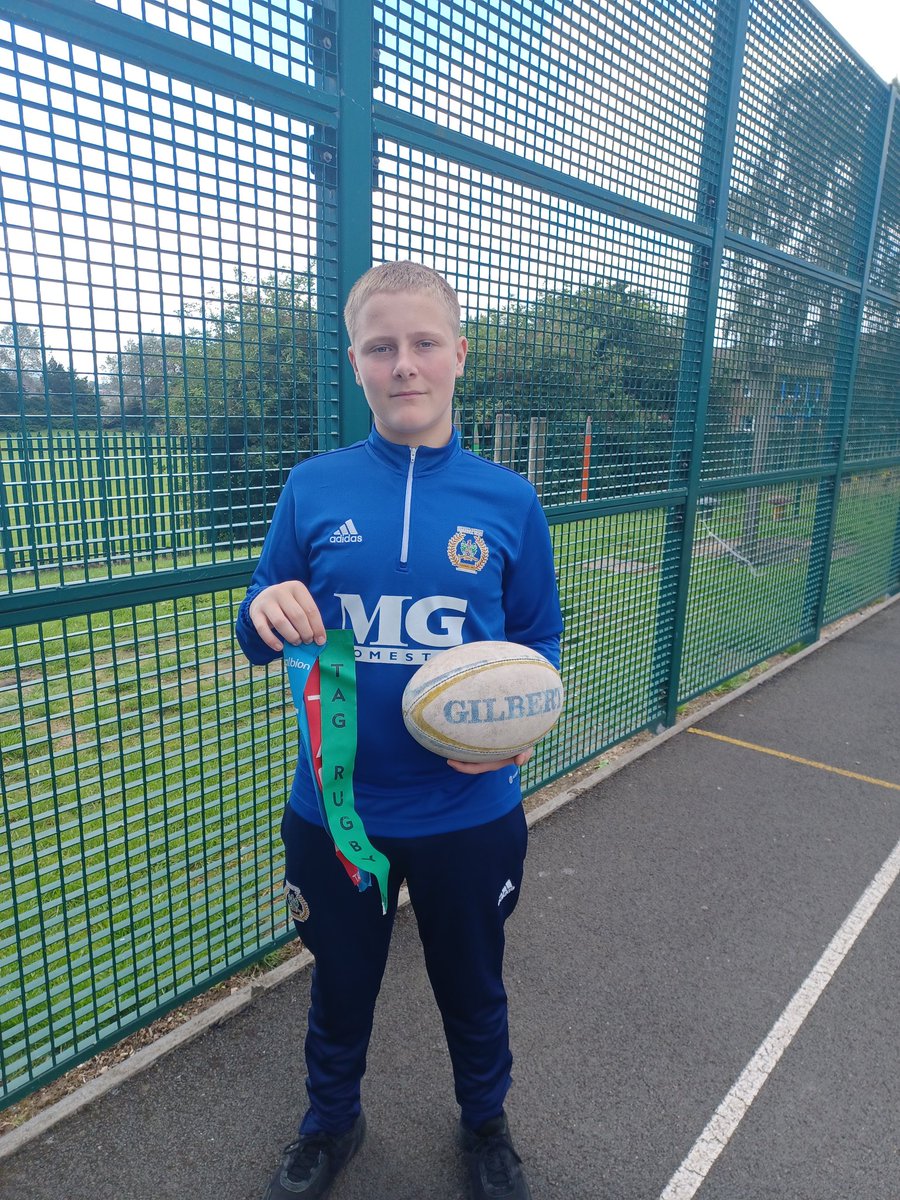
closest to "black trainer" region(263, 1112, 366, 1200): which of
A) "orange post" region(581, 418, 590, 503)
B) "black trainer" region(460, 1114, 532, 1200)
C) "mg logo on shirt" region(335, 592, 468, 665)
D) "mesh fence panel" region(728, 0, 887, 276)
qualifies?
"black trainer" region(460, 1114, 532, 1200)

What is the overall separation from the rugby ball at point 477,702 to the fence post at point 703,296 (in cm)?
346

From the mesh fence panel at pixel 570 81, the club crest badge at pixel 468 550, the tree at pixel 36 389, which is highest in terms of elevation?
the mesh fence panel at pixel 570 81

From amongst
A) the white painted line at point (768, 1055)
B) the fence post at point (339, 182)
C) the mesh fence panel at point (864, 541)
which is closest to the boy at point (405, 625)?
the white painted line at point (768, 1055)

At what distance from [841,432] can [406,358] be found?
6.66m

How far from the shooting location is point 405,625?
6.14 feet

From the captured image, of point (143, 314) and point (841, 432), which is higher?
point (143, 314)

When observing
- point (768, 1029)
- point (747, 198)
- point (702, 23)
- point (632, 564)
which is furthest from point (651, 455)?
point (768, 1029)

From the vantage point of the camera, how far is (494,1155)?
222cm

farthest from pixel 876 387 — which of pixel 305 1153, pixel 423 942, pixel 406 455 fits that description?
pixel 305 1153

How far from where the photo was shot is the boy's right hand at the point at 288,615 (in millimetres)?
1689

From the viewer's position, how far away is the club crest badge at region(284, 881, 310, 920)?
2078 mm

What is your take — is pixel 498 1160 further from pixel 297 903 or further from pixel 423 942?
pixel 297 903

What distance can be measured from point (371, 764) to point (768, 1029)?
6.49 feet

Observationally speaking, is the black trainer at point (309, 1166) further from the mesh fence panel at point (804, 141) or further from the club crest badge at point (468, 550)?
the mesh fence panel at point (804, 141)
